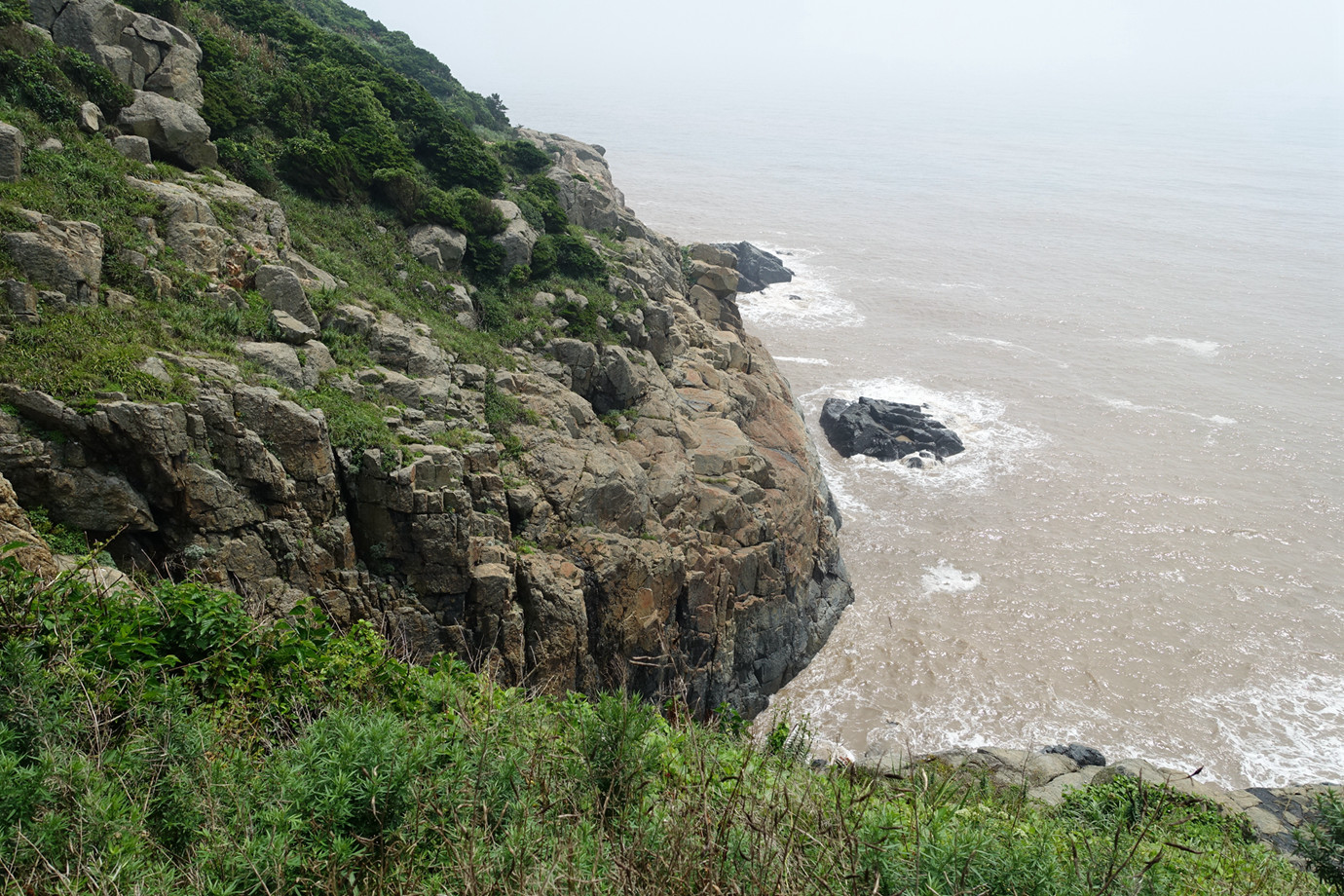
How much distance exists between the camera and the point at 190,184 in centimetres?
1716

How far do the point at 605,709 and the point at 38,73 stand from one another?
19028 mm

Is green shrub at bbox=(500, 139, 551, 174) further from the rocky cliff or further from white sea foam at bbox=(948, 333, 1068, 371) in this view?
white sea foam at bbox=(948, 333, 1068, 371)

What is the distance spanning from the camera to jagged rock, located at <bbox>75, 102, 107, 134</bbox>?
16.2 metres

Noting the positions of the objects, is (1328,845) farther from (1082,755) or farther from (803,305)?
(803,305)

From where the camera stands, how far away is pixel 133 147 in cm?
1661

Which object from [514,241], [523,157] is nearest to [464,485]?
[514,241]

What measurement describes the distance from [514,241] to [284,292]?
325 inches

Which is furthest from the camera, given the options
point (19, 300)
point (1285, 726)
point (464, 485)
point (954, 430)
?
point (954, 430)

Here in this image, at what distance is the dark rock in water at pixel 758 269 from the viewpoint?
175 feet

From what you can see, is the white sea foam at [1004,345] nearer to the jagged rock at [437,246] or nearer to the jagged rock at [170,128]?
the jagged rock at [437,246]

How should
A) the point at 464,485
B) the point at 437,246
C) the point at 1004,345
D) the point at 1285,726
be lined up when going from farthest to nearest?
the point at 1004,345 → the point at 437,246 → the point at 1285,726 → the point at 464,485

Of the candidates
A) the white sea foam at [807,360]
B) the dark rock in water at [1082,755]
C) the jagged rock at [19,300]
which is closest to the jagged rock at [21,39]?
the jagged rock at [19,300]

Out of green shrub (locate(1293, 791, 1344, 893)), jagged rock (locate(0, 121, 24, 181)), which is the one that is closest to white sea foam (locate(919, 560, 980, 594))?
green shrub (locate(1293, 791, 1344, 893))

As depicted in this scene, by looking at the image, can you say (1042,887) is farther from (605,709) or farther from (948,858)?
(605,709)
